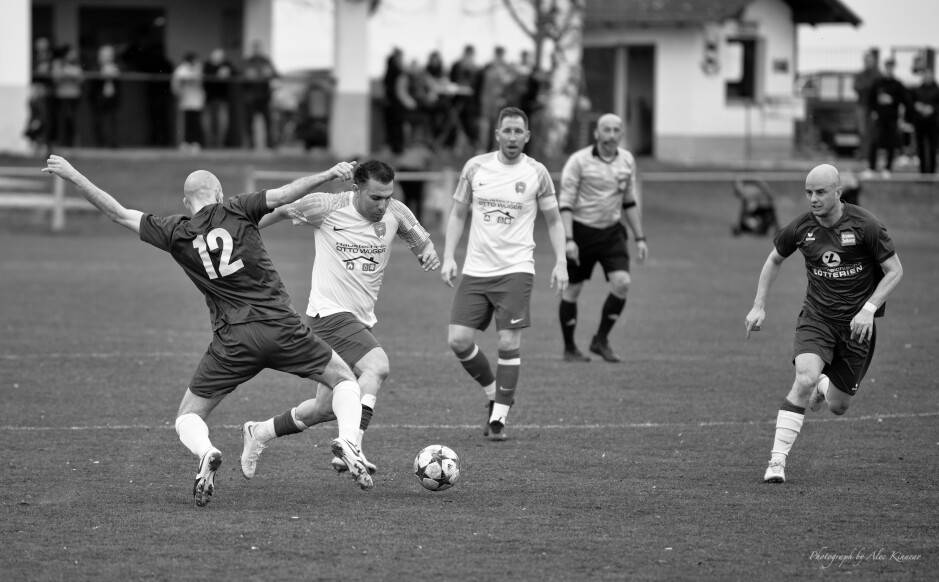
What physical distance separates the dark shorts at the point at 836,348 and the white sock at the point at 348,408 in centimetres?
257

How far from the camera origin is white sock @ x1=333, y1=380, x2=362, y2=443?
7297 mm

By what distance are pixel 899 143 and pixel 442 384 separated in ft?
77.6

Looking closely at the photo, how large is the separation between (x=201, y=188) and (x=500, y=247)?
287 cm

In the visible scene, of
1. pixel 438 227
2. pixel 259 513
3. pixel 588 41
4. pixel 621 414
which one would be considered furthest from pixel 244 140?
pixel 259 513

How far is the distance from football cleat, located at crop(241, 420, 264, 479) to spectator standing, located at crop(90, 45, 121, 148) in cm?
2241

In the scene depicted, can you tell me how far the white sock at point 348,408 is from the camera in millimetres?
7297

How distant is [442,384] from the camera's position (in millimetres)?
11594

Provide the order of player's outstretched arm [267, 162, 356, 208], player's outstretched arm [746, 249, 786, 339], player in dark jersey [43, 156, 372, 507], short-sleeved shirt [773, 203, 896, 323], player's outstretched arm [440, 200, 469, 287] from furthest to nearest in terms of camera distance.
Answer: player's outstretched arm [440, 200, 469, 287] < player's outstretched arm [746, 249, 786, 339] < short-sleeved shirt [773, 203, 896, 323] < player in dark jersey [43, 156, 372, 507] < player's outstretched arm [267, 162, 356, 208]

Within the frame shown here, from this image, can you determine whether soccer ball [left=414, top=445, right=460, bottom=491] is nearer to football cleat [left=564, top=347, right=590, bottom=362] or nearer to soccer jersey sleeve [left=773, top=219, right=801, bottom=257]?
soccer jersey sleeve [left=773, top=219, right=801, bottom=257]

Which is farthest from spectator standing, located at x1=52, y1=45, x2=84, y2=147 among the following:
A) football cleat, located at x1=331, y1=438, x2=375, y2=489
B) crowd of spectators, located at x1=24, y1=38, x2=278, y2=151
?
football cleat, located at x1=331, y1=438, x2=375, y2=489

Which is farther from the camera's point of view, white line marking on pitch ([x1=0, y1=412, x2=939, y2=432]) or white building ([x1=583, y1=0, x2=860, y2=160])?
white building ([x1=583, y1=0, x2=860, y2=160])

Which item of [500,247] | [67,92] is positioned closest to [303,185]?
[500,247]

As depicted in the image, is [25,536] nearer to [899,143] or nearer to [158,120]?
[158,120]

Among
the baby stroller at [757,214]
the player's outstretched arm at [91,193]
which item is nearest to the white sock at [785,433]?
the player's outstretched arm at [91,193]
